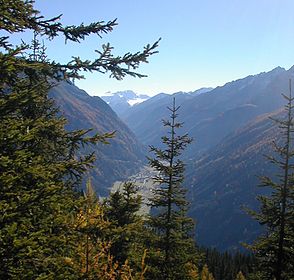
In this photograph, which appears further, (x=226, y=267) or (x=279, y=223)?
(x=226, y=267)

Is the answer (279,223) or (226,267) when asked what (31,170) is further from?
(226,267)

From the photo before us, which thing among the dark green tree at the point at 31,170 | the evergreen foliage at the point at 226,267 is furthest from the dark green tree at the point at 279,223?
the evergreen foliage at the point at 226,267

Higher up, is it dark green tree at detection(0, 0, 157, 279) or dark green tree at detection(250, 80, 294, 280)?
dark green tree at detection(0, 0, 157, 279)

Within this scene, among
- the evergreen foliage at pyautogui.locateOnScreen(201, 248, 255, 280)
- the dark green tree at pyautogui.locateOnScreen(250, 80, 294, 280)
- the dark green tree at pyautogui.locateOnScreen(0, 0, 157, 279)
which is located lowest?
the evergreen foliage at pyautogui.locateOnScreen(201, 248, 255, 280)

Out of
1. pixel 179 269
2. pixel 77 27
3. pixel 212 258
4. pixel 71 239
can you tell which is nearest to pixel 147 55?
pixel 77 27

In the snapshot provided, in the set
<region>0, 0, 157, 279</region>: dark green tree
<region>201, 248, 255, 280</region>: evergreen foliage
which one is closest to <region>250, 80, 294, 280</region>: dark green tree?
<region>0, 0, 157, 279</region>: dark green tree

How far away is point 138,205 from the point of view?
26.8 metres

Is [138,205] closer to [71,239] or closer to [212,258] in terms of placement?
[71,239]

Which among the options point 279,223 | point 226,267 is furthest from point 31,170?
point 226,267

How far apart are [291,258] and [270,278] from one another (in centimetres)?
150

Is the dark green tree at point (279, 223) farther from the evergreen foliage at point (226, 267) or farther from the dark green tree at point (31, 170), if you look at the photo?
the evergreen foliage at point (226, 267)

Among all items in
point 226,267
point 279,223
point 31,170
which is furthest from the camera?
point 226,267

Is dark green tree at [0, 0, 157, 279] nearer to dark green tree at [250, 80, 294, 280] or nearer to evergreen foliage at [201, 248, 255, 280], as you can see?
dark green tree at [250, 80, 294, 280]

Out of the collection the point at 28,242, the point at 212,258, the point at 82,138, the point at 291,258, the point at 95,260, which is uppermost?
the point at 82,138
